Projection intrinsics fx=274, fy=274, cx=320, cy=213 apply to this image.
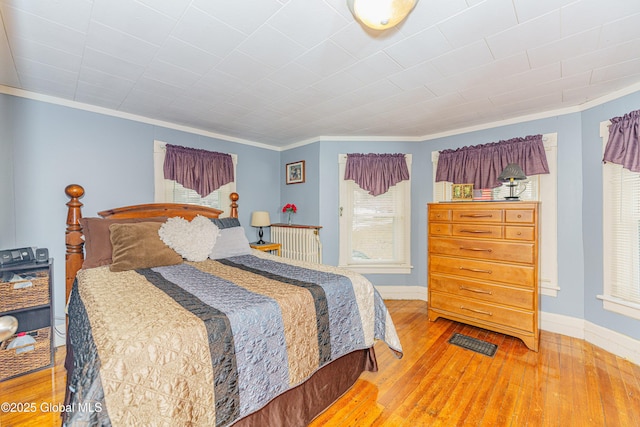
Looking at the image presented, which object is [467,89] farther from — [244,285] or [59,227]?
[59,227]

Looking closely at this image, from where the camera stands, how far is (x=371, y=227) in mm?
3904

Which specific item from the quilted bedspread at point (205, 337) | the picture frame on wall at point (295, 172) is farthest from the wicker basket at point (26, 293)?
the picture frame on wall at point (295, 172)

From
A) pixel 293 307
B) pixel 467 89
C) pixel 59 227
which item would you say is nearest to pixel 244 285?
pixel 293 307

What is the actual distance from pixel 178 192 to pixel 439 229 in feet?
10.1

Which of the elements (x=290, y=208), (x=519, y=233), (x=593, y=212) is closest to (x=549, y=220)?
(x=593, y=212)

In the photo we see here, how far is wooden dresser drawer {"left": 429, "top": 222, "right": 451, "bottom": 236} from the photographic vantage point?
294 cm

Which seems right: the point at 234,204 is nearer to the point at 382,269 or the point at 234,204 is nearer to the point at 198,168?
the point at 198,168

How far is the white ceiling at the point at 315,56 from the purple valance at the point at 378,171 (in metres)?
0.91

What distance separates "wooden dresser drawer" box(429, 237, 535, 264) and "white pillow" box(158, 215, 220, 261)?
2.37 m

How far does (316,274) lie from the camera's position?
2.02m

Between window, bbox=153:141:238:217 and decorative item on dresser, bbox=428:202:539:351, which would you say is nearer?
decorative item on dresser, bbox=428:202:539:351

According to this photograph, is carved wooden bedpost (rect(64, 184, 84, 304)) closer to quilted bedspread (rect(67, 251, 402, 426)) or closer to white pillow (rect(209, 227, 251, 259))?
quilted bedspread (rect(67, 251, 402, 426))

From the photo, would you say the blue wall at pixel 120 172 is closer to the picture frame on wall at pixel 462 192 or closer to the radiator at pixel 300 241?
the picture frame on wall at pixel 462 192

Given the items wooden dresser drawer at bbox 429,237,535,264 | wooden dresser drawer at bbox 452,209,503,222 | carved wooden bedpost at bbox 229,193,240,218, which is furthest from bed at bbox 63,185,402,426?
wooden dresser drawer at bbox 452,209,503,222
